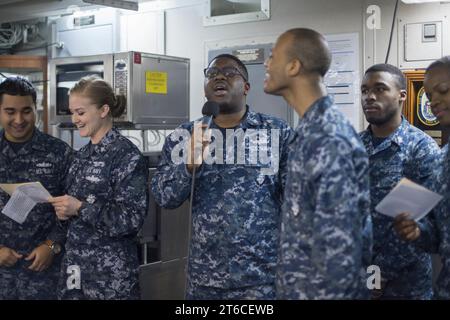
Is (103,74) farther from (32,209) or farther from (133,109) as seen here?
(32,209)

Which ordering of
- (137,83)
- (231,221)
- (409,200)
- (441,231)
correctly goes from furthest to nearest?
(137,83) < (231,221) < (441,231) < (409,200)

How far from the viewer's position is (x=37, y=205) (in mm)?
2654

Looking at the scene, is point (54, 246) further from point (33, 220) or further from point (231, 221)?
point (231, 221)

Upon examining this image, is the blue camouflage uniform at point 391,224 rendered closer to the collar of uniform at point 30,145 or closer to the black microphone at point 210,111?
the black microphone at point 210,111

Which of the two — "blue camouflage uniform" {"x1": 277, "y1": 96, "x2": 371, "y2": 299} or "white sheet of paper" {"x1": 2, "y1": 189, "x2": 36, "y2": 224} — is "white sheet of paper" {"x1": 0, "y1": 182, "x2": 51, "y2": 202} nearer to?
"white sheet of paper" {"x1": 2, "y1": 189, "x2": 36, "y2": 224}

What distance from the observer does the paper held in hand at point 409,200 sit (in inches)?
67.7

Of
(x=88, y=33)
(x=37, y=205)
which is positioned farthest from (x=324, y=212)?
(x=88, y=33)

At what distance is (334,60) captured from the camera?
11.7 feet

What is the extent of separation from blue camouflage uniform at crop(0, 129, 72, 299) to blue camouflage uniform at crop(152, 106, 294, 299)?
0.68 meters

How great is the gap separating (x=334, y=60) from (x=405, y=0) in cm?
61

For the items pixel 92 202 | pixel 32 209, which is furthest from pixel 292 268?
pixel 32 209

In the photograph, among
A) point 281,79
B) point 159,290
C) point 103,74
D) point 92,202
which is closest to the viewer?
point 281,79

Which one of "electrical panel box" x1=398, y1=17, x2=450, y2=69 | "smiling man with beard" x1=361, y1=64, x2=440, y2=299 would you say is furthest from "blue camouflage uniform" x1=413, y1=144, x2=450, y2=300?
"electrical panel box" x1=398, y1=17, x2=450, y2=69

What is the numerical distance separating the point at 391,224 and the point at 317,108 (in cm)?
88
